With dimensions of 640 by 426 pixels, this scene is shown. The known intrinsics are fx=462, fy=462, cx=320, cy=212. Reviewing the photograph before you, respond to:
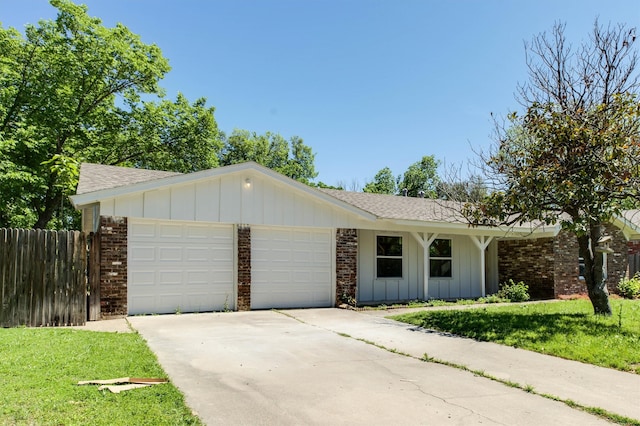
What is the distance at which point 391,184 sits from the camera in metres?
50.7

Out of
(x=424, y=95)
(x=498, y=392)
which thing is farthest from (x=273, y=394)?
(x=424, y=95)

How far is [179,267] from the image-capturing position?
37.2ft

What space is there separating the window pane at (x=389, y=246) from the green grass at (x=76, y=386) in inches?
→ 376

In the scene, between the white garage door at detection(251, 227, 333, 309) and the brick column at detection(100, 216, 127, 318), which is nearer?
the brick column at detection(100, 216, 127, 318)

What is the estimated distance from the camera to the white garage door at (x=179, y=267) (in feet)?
35.5

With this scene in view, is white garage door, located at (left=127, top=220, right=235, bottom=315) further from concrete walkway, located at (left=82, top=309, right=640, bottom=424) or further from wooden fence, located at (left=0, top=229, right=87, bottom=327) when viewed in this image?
wooden fence, located at (left=0, top=229, right=87, bottom=327)

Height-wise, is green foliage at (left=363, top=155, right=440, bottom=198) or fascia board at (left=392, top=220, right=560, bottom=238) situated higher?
green foliage at (left=363, top=155, right=440, bottom=198)

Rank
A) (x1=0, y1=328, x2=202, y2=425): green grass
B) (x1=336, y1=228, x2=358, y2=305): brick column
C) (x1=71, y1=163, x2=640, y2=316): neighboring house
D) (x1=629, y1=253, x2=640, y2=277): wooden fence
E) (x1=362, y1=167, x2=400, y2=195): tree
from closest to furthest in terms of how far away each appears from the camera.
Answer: (x1=0, y1=328, x2=202, y2=425): green grass
(x1=71, y1=163, x2=640, y2=316): neighboring house
(x1=336, y1=228, x2=358, y2=305): brick column
(x1=629, y1=253, x2=640, y2=277): wooden fence
(x1=362, y1=167, x2=400, y2=195): tree

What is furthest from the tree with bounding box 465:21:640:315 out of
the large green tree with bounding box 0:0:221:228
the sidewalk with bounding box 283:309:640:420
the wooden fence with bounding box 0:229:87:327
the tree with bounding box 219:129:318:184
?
the tree with bounding box 219:129:318:184

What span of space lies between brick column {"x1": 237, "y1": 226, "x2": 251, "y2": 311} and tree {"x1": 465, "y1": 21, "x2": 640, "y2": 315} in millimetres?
5596

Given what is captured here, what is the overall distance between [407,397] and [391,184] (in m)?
46.5

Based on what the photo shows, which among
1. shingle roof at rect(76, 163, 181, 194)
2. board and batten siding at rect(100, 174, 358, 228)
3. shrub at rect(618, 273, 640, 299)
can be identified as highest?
shingle roof at rect(76, 163, 181, 194)

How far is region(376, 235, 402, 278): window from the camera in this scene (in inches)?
612

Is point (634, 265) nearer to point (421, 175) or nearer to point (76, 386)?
point (76, 386)
